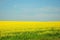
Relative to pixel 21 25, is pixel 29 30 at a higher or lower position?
lower

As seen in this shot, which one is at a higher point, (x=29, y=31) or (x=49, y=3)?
(x=49, y=3)

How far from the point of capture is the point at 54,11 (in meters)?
2.79

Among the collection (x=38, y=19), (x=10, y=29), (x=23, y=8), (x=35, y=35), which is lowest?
(x=35, y=35)

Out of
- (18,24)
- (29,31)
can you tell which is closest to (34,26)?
(29,31)

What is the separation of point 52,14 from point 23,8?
2.12 ft

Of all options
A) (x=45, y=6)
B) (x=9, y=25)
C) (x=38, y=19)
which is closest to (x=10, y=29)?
(x=9, y=25)

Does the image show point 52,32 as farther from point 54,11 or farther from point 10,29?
point 10,29

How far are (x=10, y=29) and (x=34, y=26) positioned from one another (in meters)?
0.50

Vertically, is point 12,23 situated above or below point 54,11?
below

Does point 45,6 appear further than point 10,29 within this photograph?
Yes

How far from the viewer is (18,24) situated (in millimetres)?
2605

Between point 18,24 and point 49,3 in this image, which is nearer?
point 18,24

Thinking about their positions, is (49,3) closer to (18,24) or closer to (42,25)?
(42,25)

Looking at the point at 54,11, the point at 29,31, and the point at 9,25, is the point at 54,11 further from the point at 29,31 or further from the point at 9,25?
the point at 9,25
